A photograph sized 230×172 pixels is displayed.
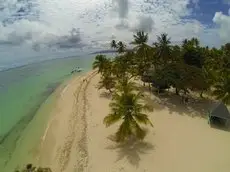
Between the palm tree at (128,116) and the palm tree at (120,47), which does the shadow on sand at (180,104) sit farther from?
the palm tree at (120,47)

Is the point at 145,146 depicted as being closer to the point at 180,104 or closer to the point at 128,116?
the point at 128,116

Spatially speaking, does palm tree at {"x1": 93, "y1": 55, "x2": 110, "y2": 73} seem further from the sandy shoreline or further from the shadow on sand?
the sandy shoreline

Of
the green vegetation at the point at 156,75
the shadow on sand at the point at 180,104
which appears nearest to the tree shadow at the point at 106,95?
the green vegetation at the point at 156,75

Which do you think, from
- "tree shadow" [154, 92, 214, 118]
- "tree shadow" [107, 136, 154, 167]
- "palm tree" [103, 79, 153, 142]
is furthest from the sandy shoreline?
"palm tree" [103, 79, 153, 142]

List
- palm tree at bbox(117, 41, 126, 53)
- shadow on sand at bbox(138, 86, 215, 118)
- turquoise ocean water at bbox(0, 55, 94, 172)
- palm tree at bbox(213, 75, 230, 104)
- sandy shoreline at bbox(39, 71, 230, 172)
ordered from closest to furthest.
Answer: sandy shoreline at bbox(39, 71, 230, 172) < turquoise ocean water at bbox(0, 55, 94, 172) < palm tree at bbox(213, 75, 230, 104) < shadow on sand at bbox(138, 86, 215, 118) < palm tree at bbox(117, 41, 126, 53)

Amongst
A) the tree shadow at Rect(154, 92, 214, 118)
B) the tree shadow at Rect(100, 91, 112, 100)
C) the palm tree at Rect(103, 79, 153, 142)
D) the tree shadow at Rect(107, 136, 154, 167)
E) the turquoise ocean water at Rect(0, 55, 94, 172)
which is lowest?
the turquoise ocean water at Rect(0, 55, 94, 172)

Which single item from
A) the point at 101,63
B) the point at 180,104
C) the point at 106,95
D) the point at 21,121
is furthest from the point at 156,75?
the point at 21,121
